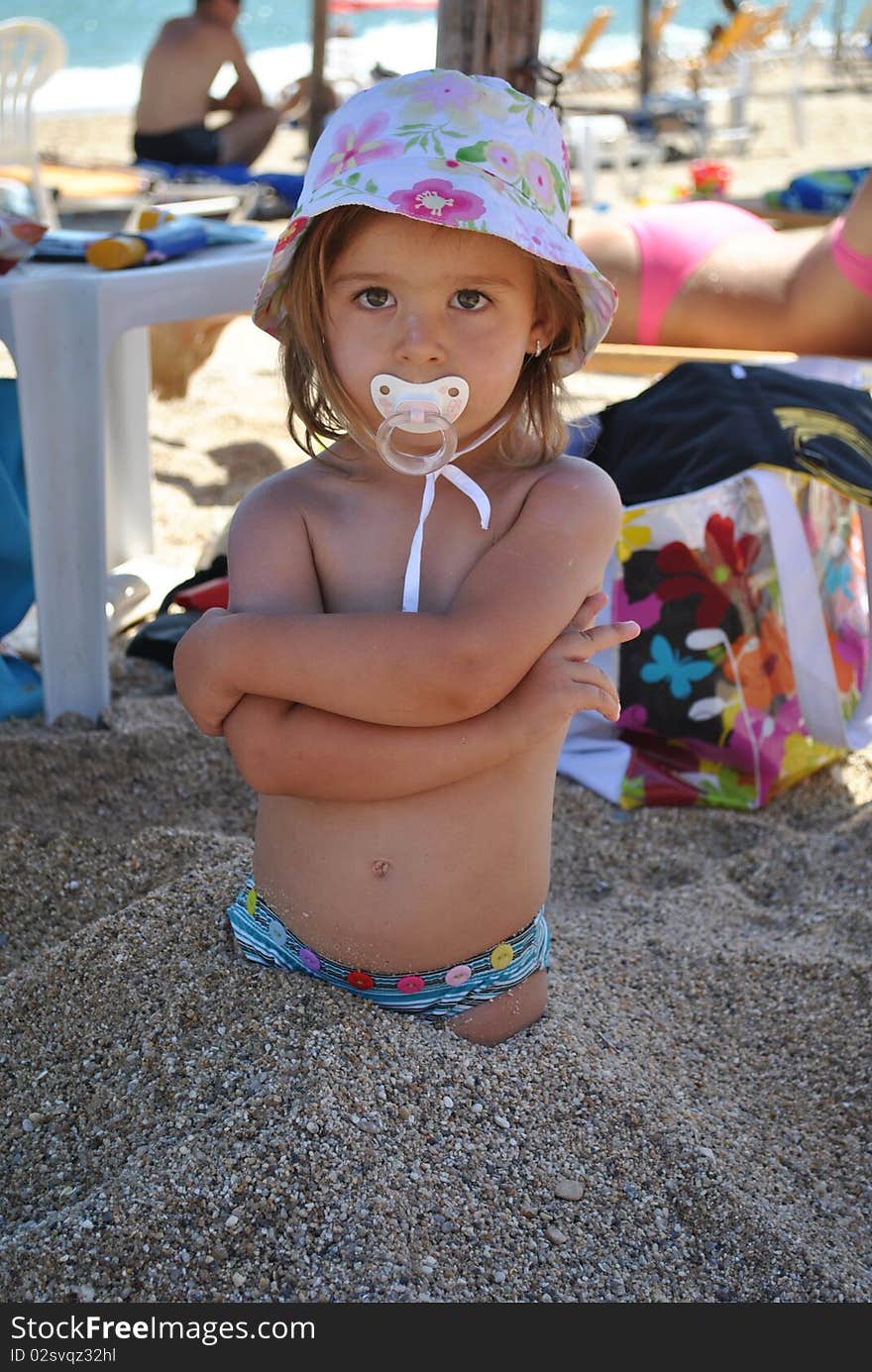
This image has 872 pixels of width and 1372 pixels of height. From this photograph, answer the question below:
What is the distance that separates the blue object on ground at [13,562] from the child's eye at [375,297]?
152 centimetres

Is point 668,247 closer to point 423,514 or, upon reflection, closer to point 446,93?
point 446,93

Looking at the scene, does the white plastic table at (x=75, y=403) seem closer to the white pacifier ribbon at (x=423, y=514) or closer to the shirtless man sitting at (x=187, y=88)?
the white pacifier ribbon at (x=423, y=514)

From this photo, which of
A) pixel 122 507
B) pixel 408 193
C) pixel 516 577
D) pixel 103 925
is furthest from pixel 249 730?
pixel 122 507

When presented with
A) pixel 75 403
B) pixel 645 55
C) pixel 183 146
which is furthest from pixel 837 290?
pixel 645 55

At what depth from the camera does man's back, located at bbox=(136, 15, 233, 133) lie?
8.34 metres

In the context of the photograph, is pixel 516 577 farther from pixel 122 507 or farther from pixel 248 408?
pixel 248 408

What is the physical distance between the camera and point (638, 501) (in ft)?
8.50

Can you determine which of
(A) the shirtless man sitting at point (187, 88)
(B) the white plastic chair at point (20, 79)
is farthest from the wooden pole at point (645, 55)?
(B) the white plastic chair at point (20, 79)

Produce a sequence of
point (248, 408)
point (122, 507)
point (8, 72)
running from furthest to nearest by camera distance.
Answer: point (8, 72) → point (248, 408) → point (122, 507)

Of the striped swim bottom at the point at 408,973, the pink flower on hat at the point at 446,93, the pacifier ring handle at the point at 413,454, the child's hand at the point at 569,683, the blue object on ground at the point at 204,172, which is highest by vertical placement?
the pink flower on hat at the point at 446,93

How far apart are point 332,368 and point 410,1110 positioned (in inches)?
34.9

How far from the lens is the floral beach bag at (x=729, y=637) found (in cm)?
255

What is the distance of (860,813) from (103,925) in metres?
1.54

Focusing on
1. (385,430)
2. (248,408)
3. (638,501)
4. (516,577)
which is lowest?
(248,408)
